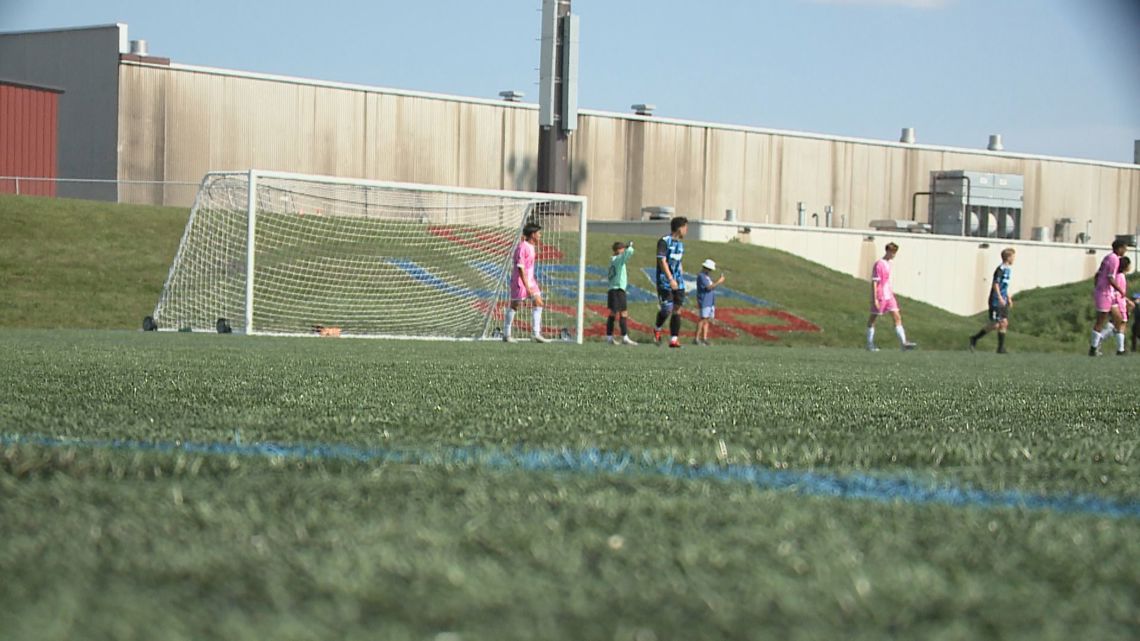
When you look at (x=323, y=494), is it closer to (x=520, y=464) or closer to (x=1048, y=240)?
(x=520, y=464)

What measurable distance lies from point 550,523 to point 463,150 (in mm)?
39958

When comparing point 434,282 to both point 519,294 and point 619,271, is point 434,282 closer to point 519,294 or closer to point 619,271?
point 519,294

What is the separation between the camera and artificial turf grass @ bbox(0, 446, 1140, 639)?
173 cm

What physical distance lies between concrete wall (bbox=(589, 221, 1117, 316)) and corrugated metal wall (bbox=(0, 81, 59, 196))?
14.0 meters

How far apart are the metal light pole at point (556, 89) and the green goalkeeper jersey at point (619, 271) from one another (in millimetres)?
9556

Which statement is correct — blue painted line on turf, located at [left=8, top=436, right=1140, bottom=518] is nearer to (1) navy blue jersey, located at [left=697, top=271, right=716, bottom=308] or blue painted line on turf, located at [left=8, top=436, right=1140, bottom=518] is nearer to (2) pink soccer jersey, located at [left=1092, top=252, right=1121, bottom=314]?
(2) pink soccer jersey, located at [left=1092, top=252, right=1121, bottom=314]

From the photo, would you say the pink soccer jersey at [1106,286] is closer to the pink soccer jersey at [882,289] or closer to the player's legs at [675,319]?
the pink soccer jersey at [882,289]

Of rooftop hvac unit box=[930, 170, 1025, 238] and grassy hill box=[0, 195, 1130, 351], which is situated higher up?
rooftop hvac unit box=[930, 170, 1025, 238]

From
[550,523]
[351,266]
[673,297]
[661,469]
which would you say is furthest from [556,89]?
[550,523]

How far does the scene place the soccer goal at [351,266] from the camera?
19.0 m

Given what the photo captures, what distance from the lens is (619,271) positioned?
1884 cm

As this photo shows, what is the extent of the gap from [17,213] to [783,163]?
1060 inches

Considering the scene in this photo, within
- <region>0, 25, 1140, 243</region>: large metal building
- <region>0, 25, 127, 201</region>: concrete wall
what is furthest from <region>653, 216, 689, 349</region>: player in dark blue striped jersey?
<region>0, 25, 127, 201</region>: concrete wall

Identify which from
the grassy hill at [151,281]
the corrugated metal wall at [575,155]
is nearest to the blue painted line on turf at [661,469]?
the grassy hill at [151,281]
